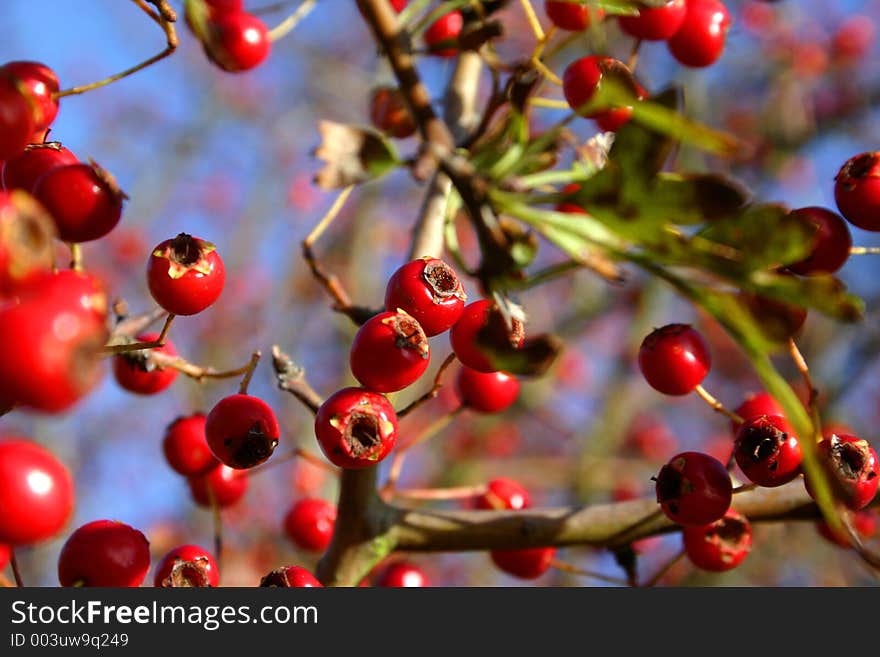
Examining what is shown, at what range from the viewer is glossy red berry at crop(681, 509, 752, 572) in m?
1.84

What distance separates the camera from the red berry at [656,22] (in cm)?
187

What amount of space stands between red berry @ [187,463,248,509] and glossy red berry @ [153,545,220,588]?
0.47 m

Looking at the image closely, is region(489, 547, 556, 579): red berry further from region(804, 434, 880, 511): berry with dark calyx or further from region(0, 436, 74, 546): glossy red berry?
region(0, 436, 74, 546): glossy red berry

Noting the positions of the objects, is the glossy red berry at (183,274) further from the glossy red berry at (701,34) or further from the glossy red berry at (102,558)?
the glossy red berry at (701,34)

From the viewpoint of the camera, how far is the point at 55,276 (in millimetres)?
983

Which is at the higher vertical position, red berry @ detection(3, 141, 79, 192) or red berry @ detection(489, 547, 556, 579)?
red berry @ detection(3, 141, 79, 192)

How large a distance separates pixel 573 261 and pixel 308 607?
3.19 feet

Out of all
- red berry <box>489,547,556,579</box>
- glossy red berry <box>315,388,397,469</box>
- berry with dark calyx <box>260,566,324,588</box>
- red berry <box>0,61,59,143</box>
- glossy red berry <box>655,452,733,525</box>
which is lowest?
berry with dark calyx <box>260,566,324,588</box>

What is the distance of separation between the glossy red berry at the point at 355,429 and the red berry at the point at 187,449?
2.43 ft

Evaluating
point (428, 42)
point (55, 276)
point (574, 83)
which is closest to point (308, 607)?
point (55, 276)

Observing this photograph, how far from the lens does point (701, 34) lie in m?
2.00

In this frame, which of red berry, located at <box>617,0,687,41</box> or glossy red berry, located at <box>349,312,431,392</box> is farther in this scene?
red berry, located at <box>617,0,687,41</box>

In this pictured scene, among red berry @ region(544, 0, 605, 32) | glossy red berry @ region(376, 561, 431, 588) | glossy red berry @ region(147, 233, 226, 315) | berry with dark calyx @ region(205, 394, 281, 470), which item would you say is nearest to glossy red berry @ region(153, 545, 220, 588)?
berry with dark calyx @ region(205, 394, 281, 470)

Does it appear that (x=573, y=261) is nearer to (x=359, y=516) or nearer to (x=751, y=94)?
(x=359, y=516)
